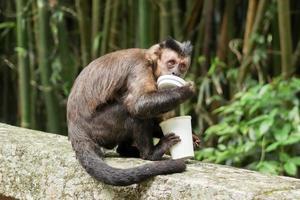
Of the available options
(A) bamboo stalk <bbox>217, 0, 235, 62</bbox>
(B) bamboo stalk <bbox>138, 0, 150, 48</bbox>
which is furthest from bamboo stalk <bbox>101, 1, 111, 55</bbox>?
(B) bamboo stalk <bbox>138, 0, 150, 48</bbox>

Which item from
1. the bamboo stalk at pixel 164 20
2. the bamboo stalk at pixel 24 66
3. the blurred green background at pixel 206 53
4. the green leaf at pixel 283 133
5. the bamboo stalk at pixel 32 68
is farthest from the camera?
the bamboo stalk at pixel 32 68

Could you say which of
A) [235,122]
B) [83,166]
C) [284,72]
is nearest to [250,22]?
[284,72]

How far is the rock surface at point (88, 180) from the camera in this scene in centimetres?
221

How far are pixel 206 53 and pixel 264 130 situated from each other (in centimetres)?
193

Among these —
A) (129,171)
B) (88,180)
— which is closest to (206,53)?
(88,180)

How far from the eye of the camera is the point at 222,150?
3990mm

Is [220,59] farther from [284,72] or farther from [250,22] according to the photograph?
[284,72]

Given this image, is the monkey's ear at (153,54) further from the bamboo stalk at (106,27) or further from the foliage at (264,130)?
the bamboo stalk at (106,27)

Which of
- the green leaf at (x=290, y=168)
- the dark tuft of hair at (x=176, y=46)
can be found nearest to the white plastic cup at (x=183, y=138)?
the dark tuft of hair at (x=176, y=46)

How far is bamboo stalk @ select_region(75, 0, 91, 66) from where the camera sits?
5.76 m

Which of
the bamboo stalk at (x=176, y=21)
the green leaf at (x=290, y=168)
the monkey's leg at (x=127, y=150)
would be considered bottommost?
the green leaf at (x=290, y=168)

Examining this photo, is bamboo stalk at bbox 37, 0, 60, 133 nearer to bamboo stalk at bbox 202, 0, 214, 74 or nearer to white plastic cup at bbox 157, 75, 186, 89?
bamboo stalk at bbox 202, 0, 214, 74

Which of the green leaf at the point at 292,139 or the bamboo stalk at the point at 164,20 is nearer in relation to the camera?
the green leaf at the point at 292,139

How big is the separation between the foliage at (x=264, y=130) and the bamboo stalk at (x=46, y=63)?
161cm
